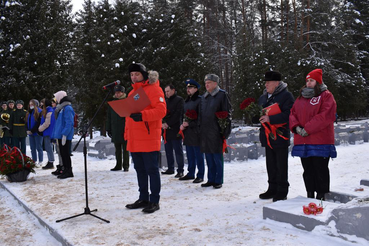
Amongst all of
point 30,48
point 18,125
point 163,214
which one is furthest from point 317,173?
point 30,48

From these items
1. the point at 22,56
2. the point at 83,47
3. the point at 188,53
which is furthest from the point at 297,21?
the point at 22,56

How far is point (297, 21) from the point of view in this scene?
31.1 metres

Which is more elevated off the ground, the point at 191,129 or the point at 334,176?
the point at 191,129

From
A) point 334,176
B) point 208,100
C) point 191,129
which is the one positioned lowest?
point 334,176

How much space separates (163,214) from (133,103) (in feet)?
5.12

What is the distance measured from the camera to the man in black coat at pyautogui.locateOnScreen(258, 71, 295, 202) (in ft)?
16.5

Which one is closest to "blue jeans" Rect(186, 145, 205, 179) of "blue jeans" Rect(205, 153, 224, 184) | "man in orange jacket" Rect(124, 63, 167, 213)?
"blue jeans" Rect(205, 153, 224, 184)

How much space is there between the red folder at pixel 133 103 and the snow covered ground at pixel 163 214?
1.42 m

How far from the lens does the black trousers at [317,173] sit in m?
4.64

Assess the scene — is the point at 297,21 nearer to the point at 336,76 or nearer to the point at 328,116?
the point at 336,76

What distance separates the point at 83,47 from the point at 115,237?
2061 cm

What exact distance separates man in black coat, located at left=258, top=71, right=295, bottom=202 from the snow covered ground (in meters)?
0.33

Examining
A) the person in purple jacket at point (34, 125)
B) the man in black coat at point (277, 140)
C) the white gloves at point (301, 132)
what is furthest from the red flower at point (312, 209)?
the person in purple jacket at point (34, 125)

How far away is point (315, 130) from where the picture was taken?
449 cm
